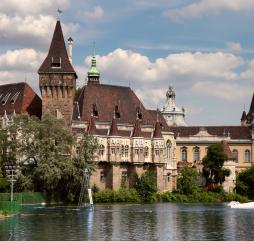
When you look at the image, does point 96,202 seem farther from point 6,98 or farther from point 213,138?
point 213,138

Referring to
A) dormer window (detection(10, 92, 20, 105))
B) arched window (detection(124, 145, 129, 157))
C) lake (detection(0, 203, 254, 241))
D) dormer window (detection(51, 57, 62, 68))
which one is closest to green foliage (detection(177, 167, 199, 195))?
arched window (detection(124, 145, 129, 157))

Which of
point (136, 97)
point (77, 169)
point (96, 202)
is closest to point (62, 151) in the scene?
point (77, 169)

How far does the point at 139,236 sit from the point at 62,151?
45.2 metres

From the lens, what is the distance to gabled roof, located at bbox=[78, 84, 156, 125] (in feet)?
398

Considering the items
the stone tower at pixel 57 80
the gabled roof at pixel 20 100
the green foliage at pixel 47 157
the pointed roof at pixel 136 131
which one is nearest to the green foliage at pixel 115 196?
the green foliage at pixel 47 157

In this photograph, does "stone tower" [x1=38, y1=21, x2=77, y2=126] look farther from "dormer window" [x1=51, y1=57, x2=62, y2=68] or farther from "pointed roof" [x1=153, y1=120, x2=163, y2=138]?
"pointed roof" [x1=153, y1=120, x2=163, y2=138]

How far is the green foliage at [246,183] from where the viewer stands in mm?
132375

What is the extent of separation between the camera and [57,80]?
4540 inches

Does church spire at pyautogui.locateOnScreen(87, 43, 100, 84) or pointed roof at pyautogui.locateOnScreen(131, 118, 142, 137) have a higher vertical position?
church spire at pyautogui.locateOnScreen(87, 43, 100, 84)

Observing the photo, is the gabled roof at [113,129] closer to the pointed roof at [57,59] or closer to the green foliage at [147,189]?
the green foliage at [147,189]

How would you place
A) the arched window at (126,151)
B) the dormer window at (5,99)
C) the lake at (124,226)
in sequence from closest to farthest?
the lake at (124,226)
the dormer window at (5,99)
the arched window at (126,151)

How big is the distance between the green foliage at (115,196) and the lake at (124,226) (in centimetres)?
3085

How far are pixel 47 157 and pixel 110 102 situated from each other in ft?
96.1

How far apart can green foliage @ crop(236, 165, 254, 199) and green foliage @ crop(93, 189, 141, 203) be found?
2538cm
